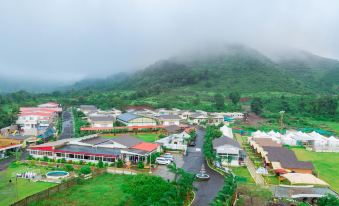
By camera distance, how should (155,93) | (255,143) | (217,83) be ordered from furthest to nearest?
(217,83)
(155,93)
(255,143)

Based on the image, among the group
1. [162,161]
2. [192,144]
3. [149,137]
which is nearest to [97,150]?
[162,161]

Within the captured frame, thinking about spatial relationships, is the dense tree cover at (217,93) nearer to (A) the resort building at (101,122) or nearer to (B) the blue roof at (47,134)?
(B) the blue roof at (47,134)

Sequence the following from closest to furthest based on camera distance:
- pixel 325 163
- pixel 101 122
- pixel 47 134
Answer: pixel 325 163 → pixel 47 134 → pixel 101 122

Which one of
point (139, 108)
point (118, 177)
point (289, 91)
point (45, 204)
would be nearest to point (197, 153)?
point (118, 177)

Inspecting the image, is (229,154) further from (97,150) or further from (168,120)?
(168,120)


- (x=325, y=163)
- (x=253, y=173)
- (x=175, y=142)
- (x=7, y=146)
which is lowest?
(x=325, y=163)

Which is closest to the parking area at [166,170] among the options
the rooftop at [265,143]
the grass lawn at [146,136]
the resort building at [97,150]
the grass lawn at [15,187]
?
the resort building at [97,150]

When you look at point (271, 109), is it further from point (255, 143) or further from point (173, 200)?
point (173, 200)
